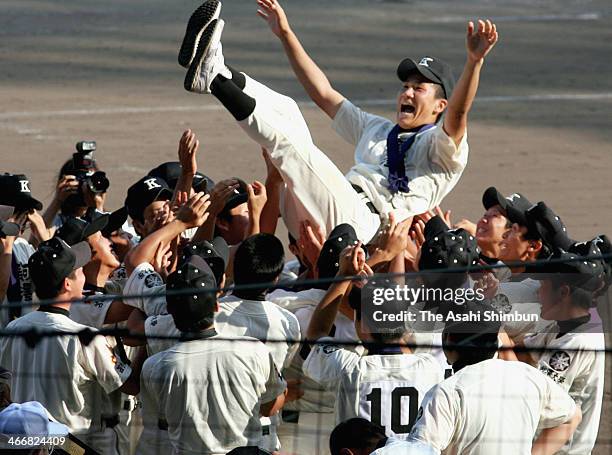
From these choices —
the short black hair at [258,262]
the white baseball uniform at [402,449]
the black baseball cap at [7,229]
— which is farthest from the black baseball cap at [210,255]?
the white baseball uniform at [402,449]

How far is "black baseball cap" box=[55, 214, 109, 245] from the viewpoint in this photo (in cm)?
705

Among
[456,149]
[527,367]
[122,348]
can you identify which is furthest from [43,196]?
[527,367]

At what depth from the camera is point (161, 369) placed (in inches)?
226

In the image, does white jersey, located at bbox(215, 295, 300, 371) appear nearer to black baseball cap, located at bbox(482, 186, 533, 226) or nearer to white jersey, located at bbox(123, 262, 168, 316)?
white jersey, located at bbox(123, 262, 168, 316)

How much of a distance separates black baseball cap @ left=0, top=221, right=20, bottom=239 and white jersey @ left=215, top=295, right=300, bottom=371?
149cm

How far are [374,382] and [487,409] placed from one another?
0.56m

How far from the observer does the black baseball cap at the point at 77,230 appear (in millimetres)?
7054

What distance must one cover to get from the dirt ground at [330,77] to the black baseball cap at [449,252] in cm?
592

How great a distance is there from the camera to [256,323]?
6.16m

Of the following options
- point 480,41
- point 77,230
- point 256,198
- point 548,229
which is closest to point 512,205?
point 548,229

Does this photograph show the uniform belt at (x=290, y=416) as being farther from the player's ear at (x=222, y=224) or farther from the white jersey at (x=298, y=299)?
the player's ear at (x=222, y=224)

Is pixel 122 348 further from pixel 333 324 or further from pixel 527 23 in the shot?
pixel 527 23

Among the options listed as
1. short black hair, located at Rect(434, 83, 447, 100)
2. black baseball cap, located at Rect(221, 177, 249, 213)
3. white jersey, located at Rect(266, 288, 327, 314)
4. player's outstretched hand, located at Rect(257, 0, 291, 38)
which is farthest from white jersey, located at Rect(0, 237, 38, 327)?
short black hair, located at Rect(434, 83, 447, 100)

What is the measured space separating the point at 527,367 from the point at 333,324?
1.07 metres
